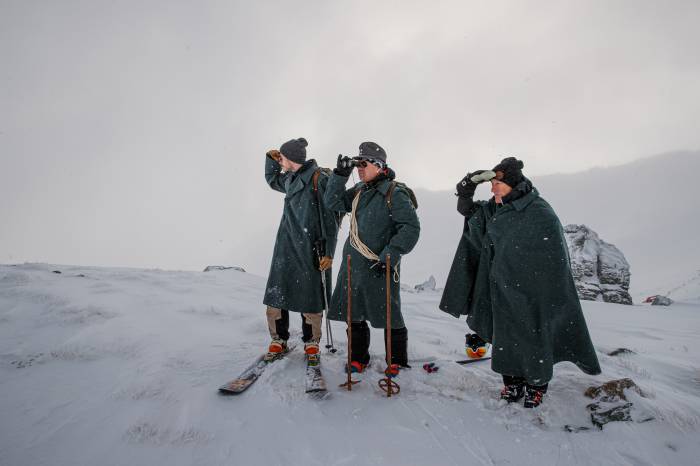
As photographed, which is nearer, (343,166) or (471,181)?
(471,181)

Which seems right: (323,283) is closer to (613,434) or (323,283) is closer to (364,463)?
(364,463)

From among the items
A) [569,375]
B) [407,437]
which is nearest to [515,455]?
[407,437]

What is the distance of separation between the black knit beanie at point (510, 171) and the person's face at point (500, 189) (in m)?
0.03

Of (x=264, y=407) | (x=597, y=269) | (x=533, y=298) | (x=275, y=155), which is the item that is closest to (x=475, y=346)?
(x=533, y=298)

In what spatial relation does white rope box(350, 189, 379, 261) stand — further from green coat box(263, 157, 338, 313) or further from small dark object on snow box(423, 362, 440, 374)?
small dark object on snow box(423, 362, 440, 374)

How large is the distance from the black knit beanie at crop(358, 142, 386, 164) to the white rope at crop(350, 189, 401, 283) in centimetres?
39

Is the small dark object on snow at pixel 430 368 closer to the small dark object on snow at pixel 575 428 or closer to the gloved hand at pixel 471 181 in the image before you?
the small dark object on snow at pixel 575 428

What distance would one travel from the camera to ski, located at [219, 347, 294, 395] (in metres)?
2.78

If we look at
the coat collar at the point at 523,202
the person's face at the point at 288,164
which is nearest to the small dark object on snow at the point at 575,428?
the coat collar at the point at 523,202

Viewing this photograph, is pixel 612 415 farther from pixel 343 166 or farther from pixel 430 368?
pixel 343 166

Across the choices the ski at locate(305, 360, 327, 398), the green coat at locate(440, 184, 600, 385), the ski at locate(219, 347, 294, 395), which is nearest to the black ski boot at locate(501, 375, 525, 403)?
the green coat at locate(440, 184, 600, 385)

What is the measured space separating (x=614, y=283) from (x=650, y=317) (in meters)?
6.04

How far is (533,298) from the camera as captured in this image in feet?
8.94

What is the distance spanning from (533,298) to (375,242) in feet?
4.73
